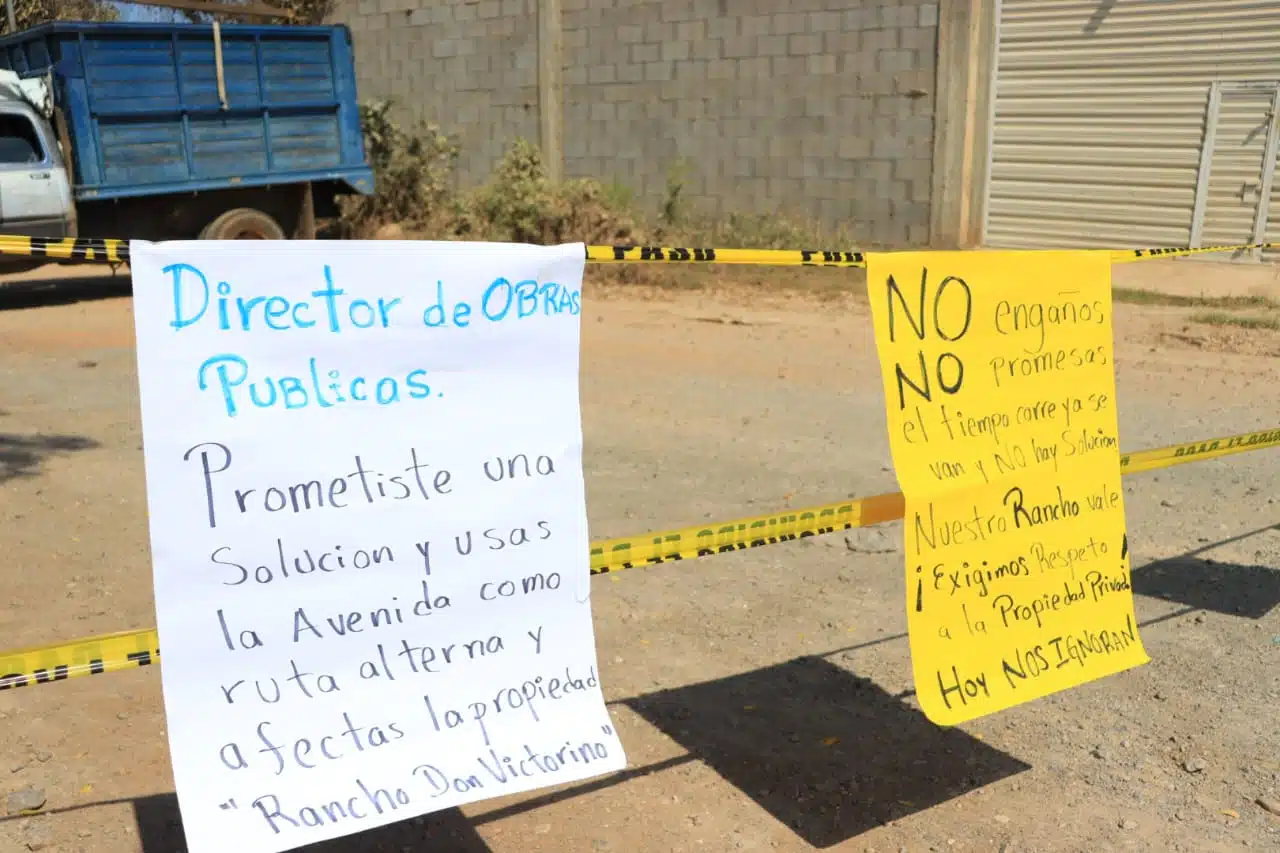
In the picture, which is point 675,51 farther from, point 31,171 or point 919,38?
point 31,171

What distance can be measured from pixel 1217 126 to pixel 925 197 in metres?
3.38

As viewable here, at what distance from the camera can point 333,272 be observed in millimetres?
2119

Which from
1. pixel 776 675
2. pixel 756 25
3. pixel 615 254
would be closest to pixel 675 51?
pixel 756 25

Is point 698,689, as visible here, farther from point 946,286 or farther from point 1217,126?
point 1217,126

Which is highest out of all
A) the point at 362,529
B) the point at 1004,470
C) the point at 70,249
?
the point at 70,249

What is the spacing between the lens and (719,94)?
16.6m

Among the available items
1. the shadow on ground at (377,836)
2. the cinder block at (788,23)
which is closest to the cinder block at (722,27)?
the cinder block at (788,23)

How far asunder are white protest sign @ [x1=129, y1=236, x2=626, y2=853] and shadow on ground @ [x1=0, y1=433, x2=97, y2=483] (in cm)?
460

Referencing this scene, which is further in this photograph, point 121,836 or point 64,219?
point 64,219

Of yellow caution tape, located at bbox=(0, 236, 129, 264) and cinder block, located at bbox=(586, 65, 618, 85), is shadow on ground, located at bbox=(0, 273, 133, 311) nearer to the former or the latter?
cinder block, located at bbox=(586, 65, 618, 85)

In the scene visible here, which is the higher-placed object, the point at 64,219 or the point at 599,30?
the point at 599,30

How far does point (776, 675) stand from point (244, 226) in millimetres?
10359

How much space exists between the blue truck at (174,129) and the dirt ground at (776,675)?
4.08 metres

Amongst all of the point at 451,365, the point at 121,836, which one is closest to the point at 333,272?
the point at 451,365
